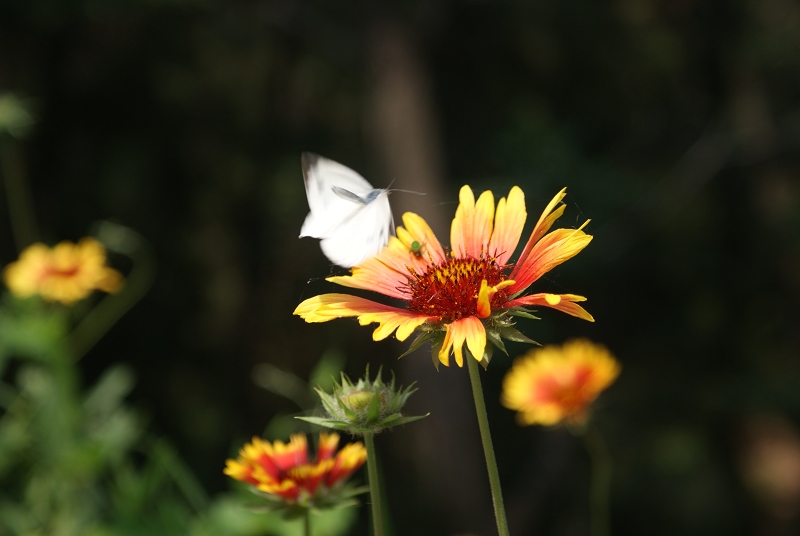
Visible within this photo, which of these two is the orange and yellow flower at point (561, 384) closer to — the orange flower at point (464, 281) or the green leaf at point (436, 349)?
the orange flower at point (464, 281)

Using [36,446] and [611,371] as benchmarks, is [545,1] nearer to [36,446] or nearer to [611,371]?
[611,371]

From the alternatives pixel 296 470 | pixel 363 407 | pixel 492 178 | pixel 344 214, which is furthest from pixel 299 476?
pixel 492 178

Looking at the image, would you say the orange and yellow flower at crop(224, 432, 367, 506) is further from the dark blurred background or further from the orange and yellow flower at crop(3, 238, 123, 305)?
the dark blurred background

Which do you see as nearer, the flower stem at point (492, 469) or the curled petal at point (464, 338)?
the flower stem at point (492, 469)

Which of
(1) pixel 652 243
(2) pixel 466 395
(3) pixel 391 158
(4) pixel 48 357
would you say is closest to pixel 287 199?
(3) pixel 391 158

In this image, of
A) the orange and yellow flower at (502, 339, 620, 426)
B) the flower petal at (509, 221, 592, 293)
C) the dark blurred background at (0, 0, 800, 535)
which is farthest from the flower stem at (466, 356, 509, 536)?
the dark blurred background at (0, 0, 800, 535)

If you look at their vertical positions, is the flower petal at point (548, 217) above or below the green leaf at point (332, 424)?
above

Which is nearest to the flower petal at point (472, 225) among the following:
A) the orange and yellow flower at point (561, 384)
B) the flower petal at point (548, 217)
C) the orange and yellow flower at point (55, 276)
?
the flower petal at point (548, 217)
